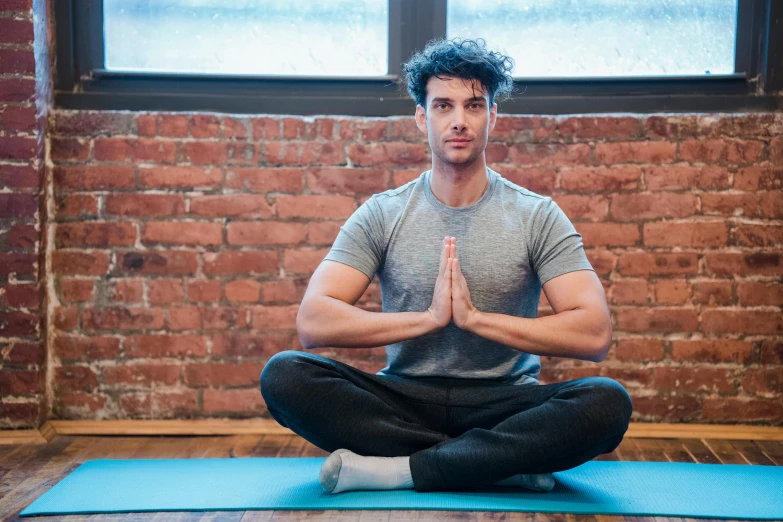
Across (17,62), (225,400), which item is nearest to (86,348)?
(225,400)

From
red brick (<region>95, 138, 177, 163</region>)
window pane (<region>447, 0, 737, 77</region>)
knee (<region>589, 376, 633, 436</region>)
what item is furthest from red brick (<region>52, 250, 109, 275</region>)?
knee (<region>589, 376, 633, 436</region>)

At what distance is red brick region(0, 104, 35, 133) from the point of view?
8.64 feet

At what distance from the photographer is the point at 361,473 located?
199cm

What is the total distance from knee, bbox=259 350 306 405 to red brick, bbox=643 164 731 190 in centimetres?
138

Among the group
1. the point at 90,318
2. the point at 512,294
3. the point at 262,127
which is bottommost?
the point at 90,318

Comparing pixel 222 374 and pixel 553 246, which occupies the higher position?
pixel 553 246

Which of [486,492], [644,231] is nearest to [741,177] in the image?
[644,231]

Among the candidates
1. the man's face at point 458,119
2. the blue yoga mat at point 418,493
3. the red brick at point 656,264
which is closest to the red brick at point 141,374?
the blue yoga mat at point 418,493

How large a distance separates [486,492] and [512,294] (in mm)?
515

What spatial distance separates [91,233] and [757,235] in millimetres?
2238

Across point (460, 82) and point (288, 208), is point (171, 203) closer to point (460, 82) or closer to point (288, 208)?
point (288, 208)

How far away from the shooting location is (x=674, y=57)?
2809 millimetres

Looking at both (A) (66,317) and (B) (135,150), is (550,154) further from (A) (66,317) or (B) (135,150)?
(A) (66,317)

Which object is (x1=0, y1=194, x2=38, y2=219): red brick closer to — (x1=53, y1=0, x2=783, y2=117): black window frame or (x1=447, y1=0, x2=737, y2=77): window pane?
(x1=53, y1=0, x2=783, y2=117): black window frame
